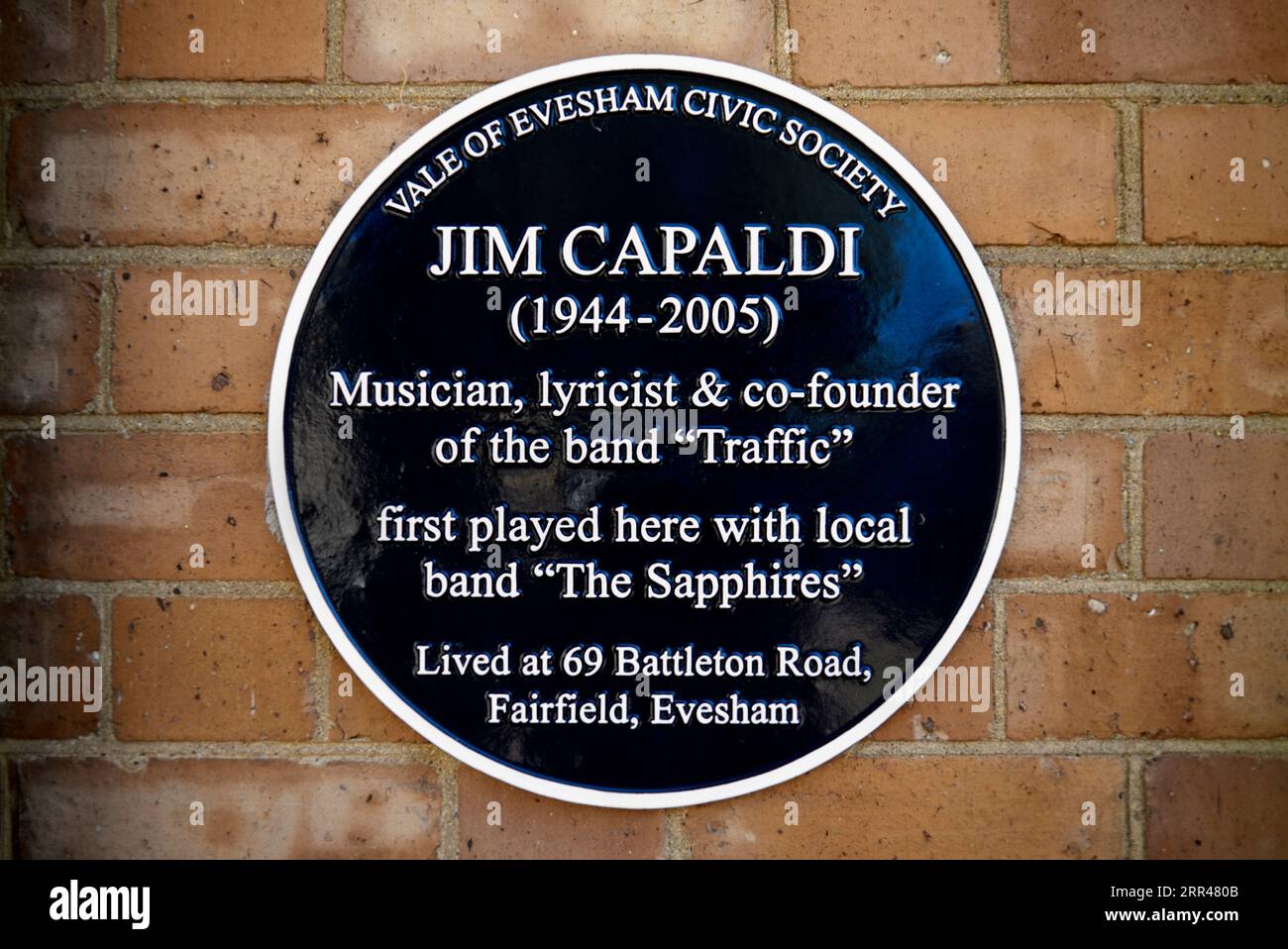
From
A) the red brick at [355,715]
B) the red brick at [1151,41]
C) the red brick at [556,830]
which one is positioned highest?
the red brick at [1151,41]

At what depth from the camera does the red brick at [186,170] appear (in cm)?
151

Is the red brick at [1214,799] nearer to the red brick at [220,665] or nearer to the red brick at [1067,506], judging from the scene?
the red brick at [1067,506]

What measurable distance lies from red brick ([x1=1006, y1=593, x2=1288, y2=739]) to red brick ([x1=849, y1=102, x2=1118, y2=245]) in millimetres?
644

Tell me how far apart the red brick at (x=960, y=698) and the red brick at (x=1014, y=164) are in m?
0.67

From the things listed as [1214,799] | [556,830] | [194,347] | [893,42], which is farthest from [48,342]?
[1214,799]

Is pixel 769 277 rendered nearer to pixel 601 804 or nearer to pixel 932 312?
pixel 932 312

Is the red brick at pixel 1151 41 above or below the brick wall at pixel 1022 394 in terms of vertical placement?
above

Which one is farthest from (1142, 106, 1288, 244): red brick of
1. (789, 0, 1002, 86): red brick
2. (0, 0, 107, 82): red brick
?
(0, 0, 107, 82): red brick

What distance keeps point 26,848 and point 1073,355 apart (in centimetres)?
202

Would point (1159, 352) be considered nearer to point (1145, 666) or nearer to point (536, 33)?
point (1145, 666)

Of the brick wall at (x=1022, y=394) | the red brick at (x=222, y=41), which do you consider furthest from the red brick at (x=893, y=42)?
the red brick at (x=222, y=41)

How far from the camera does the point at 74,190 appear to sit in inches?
59.8

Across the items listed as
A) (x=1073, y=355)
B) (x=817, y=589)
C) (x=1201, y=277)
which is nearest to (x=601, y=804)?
(x=817, y=589)

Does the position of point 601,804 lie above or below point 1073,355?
below
